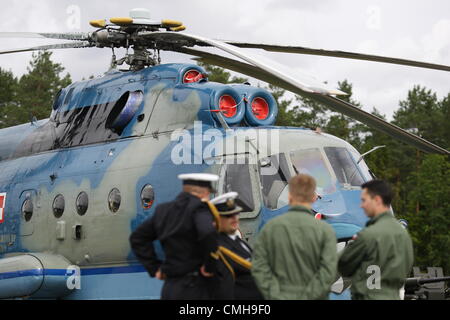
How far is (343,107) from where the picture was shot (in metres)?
10.6

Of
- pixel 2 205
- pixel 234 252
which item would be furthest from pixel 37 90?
pixel 234 252

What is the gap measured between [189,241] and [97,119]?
20.6 feet

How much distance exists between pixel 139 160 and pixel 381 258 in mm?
A: 5589

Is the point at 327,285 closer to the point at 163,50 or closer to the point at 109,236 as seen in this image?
the point at 109,236

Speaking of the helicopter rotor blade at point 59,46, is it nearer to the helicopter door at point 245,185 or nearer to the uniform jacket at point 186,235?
the helicopter door at point 245,185

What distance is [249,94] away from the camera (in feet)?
39.3

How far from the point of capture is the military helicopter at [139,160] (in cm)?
1061

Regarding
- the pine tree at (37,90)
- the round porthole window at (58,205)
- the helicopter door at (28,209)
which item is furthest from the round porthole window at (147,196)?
the pine tree at (37,90)

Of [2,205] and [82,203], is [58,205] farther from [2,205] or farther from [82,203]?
[2,205]

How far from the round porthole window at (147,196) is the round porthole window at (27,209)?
2.85 m

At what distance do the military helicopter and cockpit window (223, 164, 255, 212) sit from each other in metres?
0.01

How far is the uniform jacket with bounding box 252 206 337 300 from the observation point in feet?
21.5

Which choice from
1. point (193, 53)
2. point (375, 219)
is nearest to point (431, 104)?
point (193, 53)

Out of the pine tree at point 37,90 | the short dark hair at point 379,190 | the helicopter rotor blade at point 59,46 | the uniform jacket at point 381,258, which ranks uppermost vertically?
the pine tree at point 37,90
